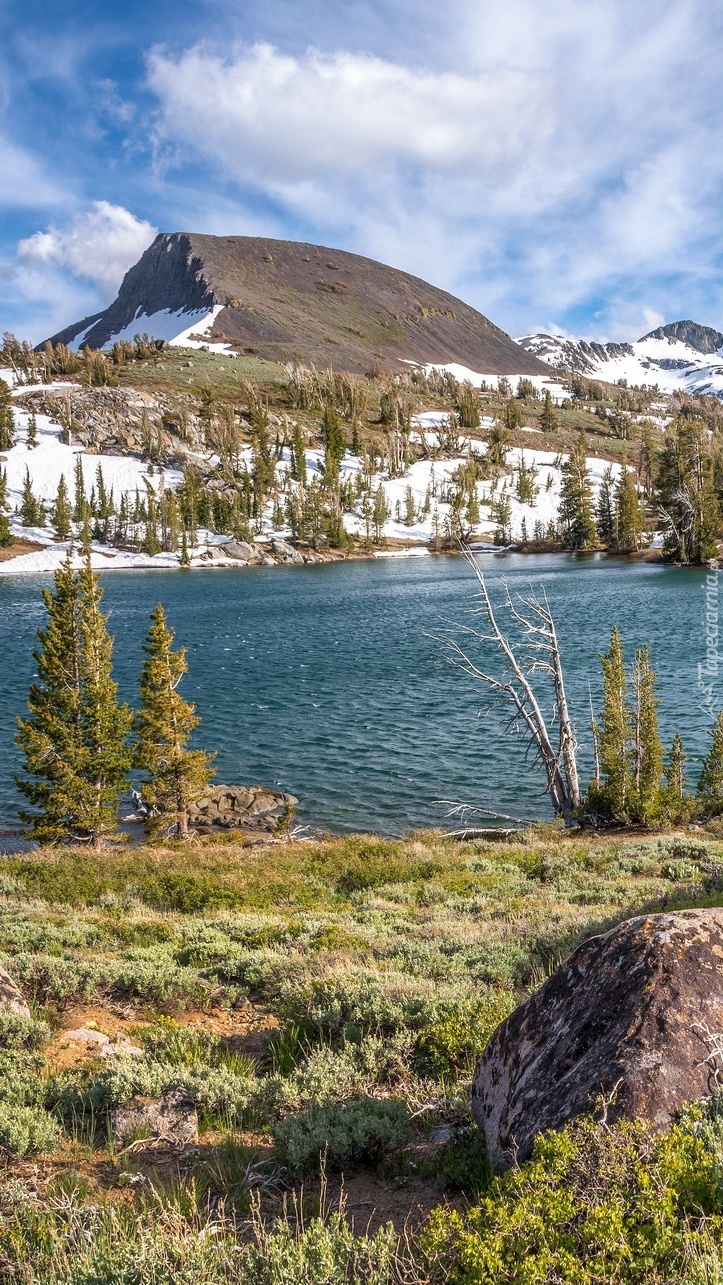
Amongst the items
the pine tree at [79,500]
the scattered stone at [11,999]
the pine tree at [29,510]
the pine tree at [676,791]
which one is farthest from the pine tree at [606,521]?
the scattered stone at [11,999]

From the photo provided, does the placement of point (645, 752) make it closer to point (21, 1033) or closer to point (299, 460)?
point (21, 1033)

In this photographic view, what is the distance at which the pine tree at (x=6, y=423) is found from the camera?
504ft

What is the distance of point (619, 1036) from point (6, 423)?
177036 mm

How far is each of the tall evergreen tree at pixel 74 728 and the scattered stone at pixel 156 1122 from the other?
18.9m

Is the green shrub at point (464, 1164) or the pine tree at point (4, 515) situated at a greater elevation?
the pine tree at point (4, 515)

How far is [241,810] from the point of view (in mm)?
28547

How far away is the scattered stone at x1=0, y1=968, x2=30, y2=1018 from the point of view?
8.58 metres

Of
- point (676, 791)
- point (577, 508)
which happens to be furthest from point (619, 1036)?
point (577, 508)

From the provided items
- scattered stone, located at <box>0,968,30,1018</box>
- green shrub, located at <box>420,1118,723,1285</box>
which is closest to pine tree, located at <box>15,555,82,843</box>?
scattered stone, located at <box>0,968,30,1018</box>

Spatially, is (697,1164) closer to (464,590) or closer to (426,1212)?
(426,1212)

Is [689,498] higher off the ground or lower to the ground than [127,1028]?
higher

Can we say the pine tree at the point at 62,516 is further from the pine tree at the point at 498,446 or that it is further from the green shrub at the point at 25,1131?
the green shrub at the point at 25,1131

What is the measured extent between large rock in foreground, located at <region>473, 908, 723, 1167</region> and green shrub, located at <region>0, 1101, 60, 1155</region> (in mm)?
3792

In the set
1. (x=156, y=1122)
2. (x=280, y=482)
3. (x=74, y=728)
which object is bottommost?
(x=156, y=1122)
